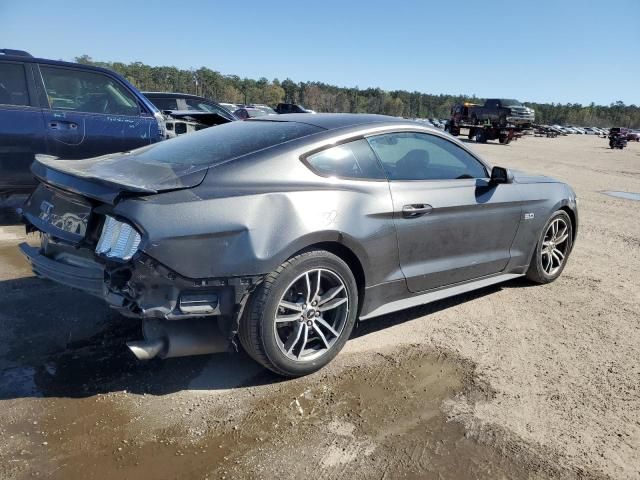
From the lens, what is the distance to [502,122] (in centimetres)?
3362

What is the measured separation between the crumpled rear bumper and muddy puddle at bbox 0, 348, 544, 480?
56 cm

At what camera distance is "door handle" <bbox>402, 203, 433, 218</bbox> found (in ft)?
11.0

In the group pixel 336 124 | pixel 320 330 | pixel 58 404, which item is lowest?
pixel 58 404

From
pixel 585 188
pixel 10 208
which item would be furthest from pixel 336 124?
pixel 585 188

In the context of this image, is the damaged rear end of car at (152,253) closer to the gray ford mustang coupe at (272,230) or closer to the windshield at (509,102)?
the gray ford mustang coupe at (272,230)

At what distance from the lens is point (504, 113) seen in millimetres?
33500

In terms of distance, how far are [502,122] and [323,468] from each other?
3469 centimetres

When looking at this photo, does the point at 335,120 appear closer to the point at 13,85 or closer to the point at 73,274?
the point at 73,274

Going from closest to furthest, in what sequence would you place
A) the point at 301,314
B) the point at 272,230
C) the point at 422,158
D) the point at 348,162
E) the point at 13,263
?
the point at 272,230 → the point at 301,314 → the point at 348,162 → the point at 422,158 → the point at 13,263

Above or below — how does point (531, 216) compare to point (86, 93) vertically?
below

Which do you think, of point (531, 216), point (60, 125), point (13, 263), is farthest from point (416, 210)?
point (60, 125)

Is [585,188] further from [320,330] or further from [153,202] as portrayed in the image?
[153,202]

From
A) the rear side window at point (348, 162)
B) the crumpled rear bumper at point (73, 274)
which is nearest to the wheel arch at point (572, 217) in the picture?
the rear side window at point (348, 162)

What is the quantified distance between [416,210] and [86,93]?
14.1 ft
